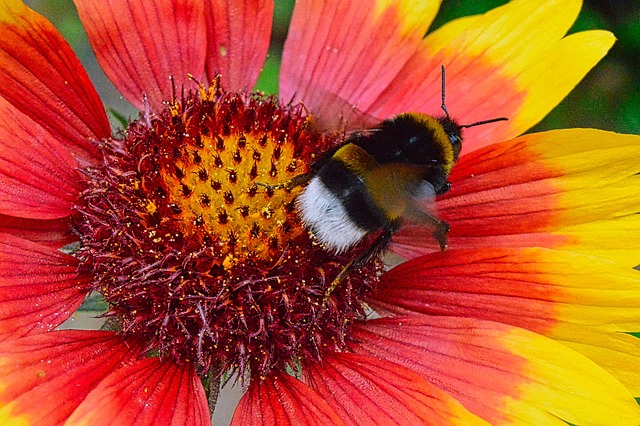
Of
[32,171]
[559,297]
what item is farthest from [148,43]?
[559,297]

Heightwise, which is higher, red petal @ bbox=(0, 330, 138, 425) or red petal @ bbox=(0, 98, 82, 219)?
red petal @ bbox=(0, 98, 82, 219)

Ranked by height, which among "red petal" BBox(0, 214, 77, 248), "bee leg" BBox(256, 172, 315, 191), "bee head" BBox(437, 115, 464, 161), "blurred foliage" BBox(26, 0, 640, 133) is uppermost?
"red petal" BBox(0, 214, 77, 248)

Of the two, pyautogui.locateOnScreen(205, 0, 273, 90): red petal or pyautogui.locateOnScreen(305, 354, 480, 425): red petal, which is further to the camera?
pyautogui.locateOnScreen(205, 0, 273, 90): red petal

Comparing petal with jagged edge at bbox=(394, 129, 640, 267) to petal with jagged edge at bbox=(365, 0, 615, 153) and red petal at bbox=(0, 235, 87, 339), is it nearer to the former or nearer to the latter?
petal with jagged edge at bbox=(365, 0, 615, 153)

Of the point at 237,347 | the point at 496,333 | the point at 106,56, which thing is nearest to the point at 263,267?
the point at 237,347

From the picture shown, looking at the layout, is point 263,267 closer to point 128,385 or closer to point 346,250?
point 346,250

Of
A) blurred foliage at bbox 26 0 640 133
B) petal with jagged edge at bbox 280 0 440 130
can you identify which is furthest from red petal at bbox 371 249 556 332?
blurred foliage at bbox 26 0 640 133
